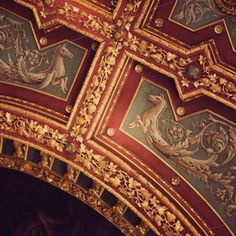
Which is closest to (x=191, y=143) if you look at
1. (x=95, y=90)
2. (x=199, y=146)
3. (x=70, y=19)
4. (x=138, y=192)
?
(x=199, y=146)

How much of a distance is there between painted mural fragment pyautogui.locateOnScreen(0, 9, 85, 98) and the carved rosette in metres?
1.55

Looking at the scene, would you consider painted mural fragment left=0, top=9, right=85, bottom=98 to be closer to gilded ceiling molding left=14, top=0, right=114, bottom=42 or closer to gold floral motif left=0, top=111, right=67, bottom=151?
gilded ceiling molding left=14, top=0, right=114, bottom=42

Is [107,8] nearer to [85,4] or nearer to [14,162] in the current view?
[85,4]

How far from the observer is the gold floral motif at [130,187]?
6.50 metres

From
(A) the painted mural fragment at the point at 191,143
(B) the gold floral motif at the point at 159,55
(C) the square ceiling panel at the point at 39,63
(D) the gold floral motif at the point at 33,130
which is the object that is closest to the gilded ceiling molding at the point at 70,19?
(C) the square ceiling panel at the point at 39,63

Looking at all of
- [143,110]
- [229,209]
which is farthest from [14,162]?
[229,209]

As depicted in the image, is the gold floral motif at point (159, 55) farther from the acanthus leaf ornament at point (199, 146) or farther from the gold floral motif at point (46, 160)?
the gold floral motif at point (46, 160)

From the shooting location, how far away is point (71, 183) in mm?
6762

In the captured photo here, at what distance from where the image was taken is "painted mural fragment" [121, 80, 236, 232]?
20.9 feet

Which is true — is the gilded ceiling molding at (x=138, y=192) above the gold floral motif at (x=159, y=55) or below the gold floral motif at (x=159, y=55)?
below

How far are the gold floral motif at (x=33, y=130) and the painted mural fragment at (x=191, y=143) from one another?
0.75 m

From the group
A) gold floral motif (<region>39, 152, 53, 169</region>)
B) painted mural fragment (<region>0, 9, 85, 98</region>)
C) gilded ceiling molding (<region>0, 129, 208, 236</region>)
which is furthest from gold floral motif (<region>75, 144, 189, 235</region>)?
painted mural fragment (<region>0, 9, 85, 98</region>)

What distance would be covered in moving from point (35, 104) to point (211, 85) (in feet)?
6.47

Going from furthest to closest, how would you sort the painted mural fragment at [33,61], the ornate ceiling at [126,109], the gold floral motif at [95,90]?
the painted mural fragment at [33,61] < the gold floral motif at [95,90] < the ornate ceiling at [126,109]
